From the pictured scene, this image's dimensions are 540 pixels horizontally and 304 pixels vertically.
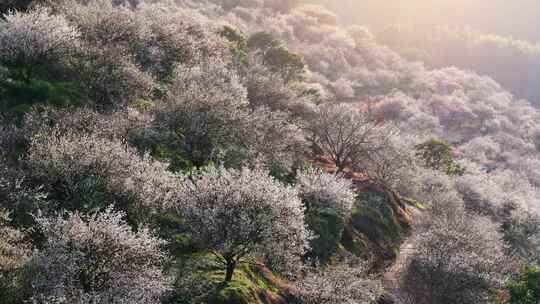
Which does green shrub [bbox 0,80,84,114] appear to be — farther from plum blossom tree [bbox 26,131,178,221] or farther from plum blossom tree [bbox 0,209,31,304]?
plum blossom tree [bbox 0,209,31,304]

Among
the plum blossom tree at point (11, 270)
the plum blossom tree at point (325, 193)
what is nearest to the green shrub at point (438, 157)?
the plum blossom tree at point (325, 193)

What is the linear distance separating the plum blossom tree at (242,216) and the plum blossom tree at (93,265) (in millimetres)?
4014

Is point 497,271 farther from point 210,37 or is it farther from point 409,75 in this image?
point 409,75

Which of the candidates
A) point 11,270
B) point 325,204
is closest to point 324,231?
point 325,204

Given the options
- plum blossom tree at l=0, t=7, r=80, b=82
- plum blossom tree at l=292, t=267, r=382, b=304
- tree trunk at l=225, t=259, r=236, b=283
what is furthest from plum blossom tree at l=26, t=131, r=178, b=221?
plum blossom tree at l=0, t=7, r=80, b=82

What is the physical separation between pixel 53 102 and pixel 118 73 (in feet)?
23.2

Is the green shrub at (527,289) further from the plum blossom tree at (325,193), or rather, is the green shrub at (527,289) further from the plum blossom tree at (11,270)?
the plum blossom tree at (11,270)

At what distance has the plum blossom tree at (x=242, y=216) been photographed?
29.6 meters

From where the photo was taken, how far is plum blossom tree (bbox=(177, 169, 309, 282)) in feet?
97.0

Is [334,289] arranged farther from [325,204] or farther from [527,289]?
[325,204]

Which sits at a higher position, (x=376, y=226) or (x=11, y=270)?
(x=11, y=270)

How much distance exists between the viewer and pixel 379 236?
61.7m

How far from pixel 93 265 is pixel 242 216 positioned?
8869mm

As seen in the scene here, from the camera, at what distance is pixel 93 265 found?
25969 mm
